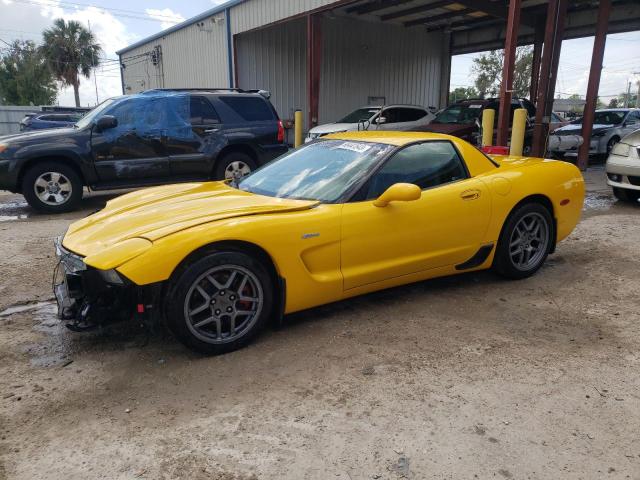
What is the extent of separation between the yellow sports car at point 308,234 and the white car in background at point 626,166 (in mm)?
3835

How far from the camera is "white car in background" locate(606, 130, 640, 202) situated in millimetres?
7645

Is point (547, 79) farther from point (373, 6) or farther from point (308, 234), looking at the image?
point (308, 234)

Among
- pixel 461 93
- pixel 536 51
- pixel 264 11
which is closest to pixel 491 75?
pixel 461 93

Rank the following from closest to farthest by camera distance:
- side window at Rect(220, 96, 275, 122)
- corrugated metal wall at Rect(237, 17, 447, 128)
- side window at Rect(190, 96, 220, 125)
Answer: side window at Rect(190, 96, 220, 125)
side window at Rect(220, 96, 275, 122)
corrugated metal wall at Rect(237, 17, 447, 128)

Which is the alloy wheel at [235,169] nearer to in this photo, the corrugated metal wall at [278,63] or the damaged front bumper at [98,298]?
the damaged front bumper at [98,298]

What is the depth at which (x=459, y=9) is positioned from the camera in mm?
15930

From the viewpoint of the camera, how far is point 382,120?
507 inches

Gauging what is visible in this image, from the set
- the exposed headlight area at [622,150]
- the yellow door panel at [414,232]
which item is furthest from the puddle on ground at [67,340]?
the exposed headlight area at [622,150]

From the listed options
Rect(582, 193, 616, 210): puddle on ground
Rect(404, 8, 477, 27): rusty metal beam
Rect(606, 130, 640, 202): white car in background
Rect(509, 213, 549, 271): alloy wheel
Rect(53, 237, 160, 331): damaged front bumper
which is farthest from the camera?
Rect(404, 8, 477, 27): rusty metal beam

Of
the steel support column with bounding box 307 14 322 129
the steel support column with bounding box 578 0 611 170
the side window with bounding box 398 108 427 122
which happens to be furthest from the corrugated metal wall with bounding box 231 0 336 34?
the steel support column with bounding box 578 0 611 170

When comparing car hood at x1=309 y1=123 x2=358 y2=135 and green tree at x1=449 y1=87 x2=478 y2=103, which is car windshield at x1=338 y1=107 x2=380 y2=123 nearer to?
car hood at x1=309 y1=123 x2=358 y2=135

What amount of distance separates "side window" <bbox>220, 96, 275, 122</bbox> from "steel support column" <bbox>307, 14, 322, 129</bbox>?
467 centimetres

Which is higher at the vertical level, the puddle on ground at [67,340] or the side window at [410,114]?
the side window at [410,114]

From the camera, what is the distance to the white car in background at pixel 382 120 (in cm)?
1277
